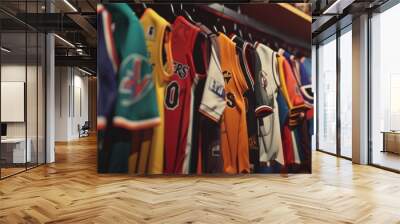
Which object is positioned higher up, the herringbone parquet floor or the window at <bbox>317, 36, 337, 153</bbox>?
the window at <bbox>317, 36, 337, 153</bbox>

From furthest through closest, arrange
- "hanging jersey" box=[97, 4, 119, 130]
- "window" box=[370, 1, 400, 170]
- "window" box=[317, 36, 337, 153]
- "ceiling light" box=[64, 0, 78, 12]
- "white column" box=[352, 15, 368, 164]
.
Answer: "window" box=[317, 36, 337, 153], "white column" box=[352, 15, 368, 164], "window" box=[370, 1, 400, 170], "ceiling light" box=[64, 0, 78, 12], "hanging jersey" box=[97, 4, 119, 130]

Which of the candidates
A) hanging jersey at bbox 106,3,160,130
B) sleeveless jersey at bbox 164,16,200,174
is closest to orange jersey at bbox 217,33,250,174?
sleeveless jersey at bbox 164,16,200,174

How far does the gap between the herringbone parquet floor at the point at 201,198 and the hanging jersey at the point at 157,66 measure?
0.34 meters

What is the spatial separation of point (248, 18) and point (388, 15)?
3.18 metres

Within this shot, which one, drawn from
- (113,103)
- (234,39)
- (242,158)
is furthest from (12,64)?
(242,158)

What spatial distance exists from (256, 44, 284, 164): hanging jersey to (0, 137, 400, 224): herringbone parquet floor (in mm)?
463

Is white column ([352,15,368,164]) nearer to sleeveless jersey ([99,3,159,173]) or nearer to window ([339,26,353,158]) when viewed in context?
window ([339,26,353,158])

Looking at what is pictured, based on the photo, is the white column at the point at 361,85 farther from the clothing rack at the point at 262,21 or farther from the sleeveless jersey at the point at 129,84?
the sleeveless jersey at the point at 129,84

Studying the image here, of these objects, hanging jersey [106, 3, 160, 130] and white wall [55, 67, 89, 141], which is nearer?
hanging jersey [106, 3, 160, 130]

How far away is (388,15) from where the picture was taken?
25.1ft

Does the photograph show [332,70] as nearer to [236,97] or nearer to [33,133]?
[236,97]

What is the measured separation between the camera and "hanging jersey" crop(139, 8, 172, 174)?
6.60 meters

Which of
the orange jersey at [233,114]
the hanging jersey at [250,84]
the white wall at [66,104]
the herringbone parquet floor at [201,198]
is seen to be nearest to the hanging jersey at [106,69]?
the herringbone parquet floor at [201,198]

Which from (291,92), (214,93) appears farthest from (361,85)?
(214,93)
